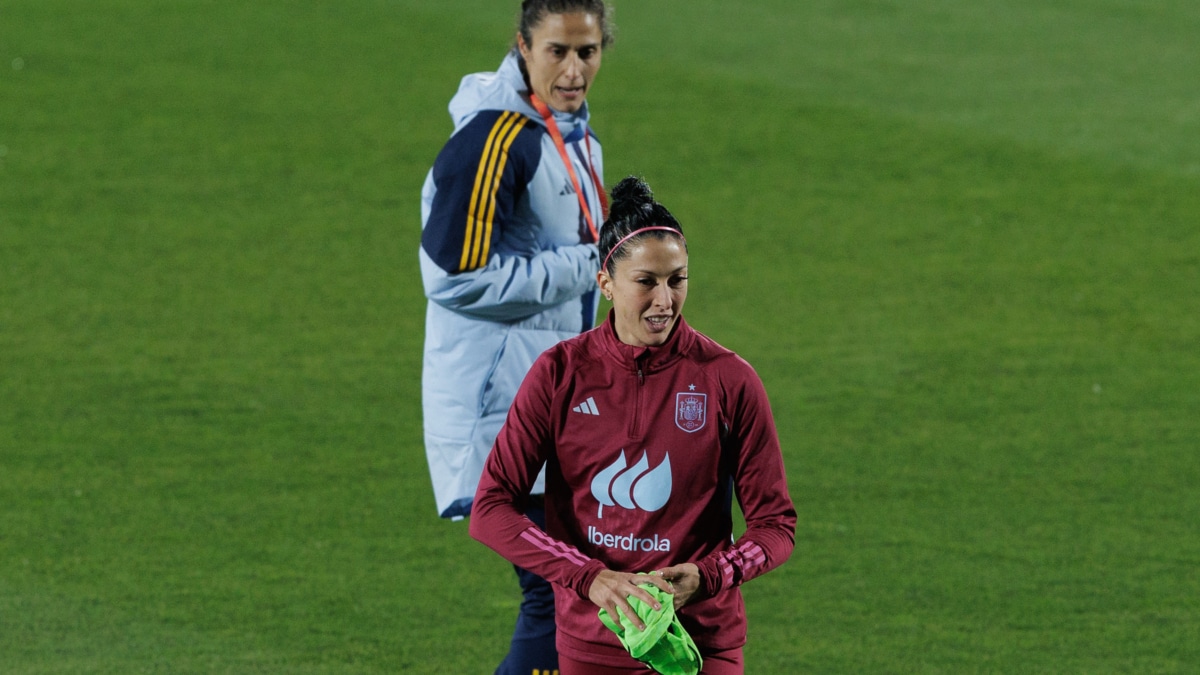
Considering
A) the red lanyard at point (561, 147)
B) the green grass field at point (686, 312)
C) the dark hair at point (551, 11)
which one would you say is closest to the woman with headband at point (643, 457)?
the red lanyard at point (561, 147)

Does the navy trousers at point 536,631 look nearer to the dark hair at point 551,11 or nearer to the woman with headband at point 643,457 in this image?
the woman with headband at point 643,457

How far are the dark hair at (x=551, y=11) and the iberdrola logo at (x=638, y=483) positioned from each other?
1163 millimetres

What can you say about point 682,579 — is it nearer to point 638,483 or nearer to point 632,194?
point 638,483

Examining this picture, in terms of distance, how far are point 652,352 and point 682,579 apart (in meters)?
0.39

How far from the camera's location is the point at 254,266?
7.31 metres

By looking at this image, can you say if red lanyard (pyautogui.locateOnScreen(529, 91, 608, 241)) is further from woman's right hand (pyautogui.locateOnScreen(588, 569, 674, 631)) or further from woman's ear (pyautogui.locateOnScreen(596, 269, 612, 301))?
woman's right hand (pyautogui.locateOnScreen(588, 569, 674, 631))

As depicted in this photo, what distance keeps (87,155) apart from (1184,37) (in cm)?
726

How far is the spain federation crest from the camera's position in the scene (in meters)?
2.61

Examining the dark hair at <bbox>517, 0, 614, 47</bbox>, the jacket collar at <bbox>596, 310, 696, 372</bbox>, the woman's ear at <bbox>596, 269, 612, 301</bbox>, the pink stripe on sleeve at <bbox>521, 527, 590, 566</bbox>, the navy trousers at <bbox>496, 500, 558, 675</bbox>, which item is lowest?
the navy trousers at <bbox>496, 500, 558, 675</bbox>

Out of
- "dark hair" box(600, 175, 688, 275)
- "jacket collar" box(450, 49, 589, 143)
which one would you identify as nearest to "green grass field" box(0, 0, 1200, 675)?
"jacket collar" box(450, 49, 589, 143)

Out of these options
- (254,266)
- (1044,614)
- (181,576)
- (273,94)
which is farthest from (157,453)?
(273,94)

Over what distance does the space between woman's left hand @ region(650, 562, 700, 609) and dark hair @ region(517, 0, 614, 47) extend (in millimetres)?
1366

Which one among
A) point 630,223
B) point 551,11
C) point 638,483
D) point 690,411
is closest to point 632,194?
point 630,223

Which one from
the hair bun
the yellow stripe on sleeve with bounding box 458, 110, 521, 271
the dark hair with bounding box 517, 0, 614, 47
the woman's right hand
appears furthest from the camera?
the dark hair with bounding box 517, 0, 614, 47
